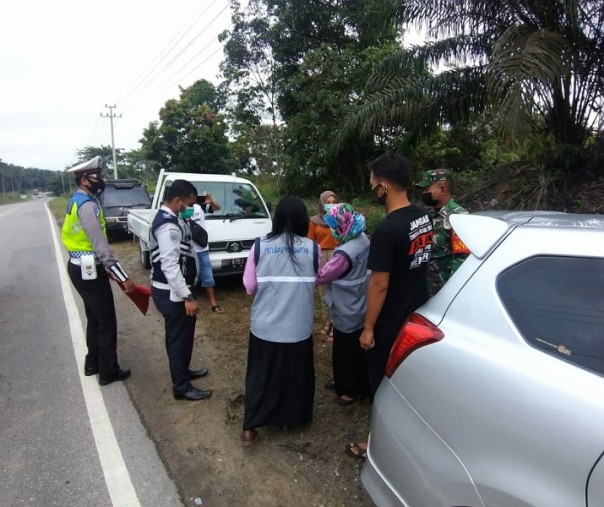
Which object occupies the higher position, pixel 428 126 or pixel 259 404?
pixel 428 126

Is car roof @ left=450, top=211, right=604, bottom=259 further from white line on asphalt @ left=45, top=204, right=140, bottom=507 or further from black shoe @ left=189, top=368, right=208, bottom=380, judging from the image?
black shoe @ left=189, top=368, right=208, bottom=380

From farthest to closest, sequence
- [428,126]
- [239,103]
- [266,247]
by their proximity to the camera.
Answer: [239,103]
[428,126]
[266,247]

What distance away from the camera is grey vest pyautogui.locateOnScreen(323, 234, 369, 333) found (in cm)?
298

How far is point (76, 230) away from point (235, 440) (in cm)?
210

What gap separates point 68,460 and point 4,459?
419mm

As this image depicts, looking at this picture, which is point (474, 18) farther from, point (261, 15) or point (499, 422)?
point (261, 15)

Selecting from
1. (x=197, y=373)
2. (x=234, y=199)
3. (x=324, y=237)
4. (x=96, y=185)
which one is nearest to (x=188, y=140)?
(x=234, y=199)

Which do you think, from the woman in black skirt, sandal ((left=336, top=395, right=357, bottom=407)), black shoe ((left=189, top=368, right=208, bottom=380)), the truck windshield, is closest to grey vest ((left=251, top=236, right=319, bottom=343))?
the woman in black skirt

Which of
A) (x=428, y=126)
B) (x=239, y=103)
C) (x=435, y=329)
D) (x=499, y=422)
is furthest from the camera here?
(x=239, y=103)

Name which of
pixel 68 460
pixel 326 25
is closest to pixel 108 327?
pixel 68 460

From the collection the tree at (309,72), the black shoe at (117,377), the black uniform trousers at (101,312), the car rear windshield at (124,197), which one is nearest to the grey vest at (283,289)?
the black uniform trousers at (101,312)

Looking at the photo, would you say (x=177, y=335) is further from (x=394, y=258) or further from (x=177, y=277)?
(x=394, y=258)

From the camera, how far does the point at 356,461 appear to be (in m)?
2.78

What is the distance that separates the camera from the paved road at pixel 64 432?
2516 mm
